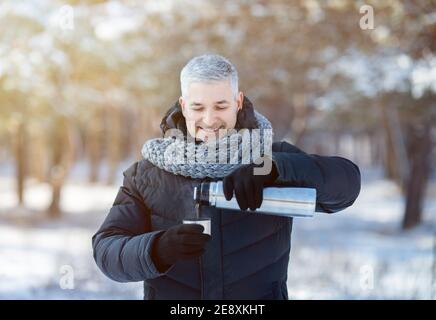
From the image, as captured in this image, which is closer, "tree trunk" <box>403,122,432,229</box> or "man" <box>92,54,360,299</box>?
"man" <box>92,54,360,299</box>

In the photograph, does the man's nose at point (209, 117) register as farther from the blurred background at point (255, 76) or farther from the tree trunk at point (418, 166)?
the tree trunk at point (418, 166)

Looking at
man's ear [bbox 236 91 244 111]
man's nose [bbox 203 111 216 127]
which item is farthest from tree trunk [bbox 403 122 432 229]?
man's nose [bbox 203 111 216 127]

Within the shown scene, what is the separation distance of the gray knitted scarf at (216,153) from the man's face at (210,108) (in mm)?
33

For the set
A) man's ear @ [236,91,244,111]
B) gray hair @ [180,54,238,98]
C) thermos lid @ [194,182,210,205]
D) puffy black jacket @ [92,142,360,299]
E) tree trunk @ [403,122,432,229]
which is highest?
gray hair @ [180,54,238,98]

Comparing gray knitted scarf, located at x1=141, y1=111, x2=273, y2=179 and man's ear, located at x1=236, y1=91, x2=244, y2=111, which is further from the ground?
man's ear, located at x1=236, y1=91, x2=244, y2=111

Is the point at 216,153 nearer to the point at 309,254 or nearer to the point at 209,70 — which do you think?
the point at 209,70

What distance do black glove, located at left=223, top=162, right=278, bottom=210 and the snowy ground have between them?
7.47 feet

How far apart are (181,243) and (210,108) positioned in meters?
0.43

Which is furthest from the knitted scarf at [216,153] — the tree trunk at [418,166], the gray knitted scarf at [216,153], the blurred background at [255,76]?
the tree trunk at [418,166]

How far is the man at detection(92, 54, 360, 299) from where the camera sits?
1.52 meters

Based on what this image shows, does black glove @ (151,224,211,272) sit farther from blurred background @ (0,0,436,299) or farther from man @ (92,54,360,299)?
blurred background @ (0,0,436,299)

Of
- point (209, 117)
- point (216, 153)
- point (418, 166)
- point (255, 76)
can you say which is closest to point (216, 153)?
point (216, 153)

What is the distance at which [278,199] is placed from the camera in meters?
1.44

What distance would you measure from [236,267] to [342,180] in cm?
38
